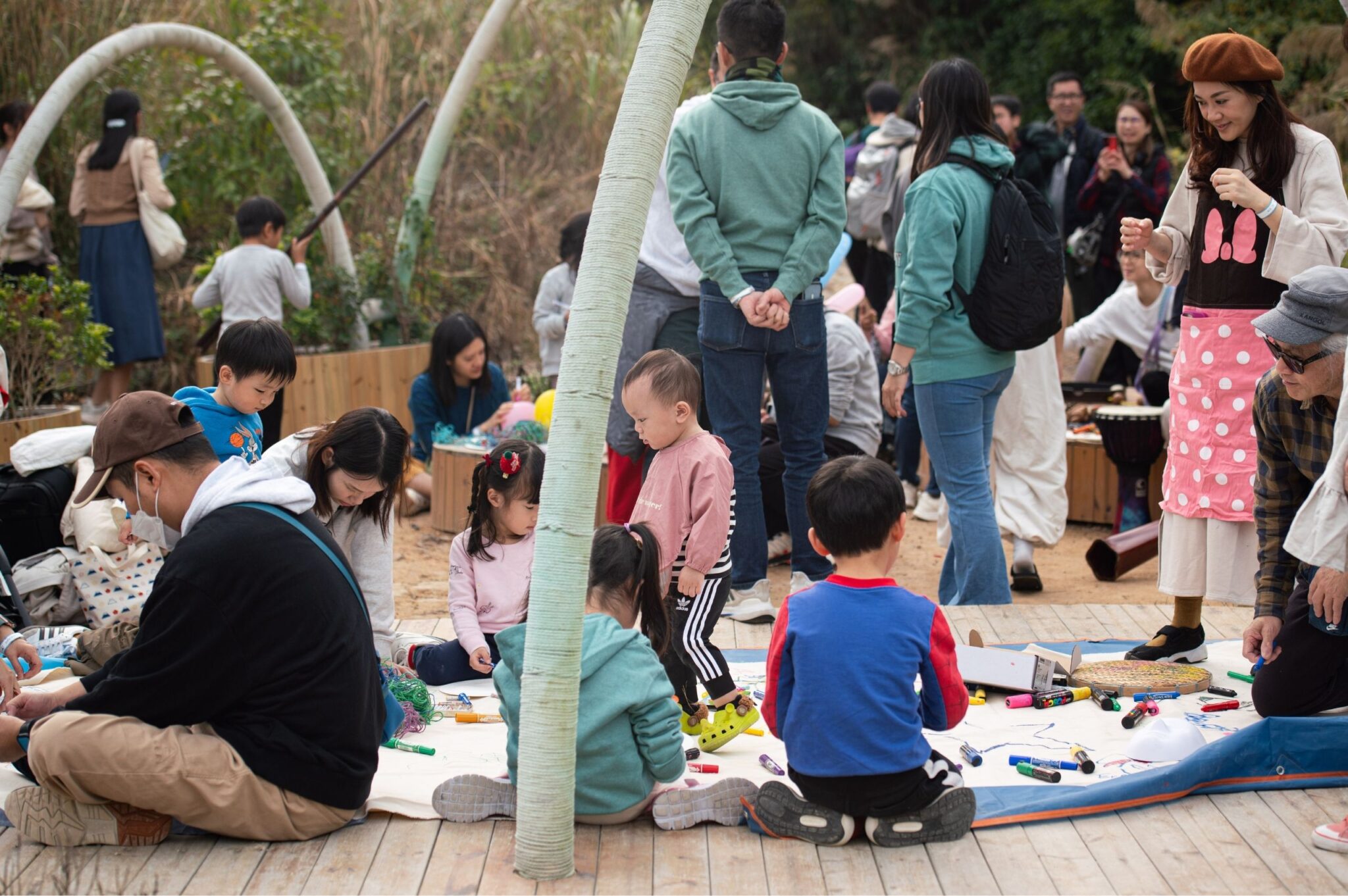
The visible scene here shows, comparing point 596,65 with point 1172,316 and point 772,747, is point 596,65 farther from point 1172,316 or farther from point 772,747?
point 772,747

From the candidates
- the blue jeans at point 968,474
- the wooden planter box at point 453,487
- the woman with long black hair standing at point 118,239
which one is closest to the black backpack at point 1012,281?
the blue jeans at point 968,474

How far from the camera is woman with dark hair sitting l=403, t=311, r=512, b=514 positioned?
7.66 meters

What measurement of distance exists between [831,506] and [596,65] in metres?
11.7

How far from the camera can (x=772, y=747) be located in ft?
13.0

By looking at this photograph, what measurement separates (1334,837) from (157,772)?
262cm

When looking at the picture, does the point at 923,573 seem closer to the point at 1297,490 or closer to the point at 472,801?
the point at 1297,490

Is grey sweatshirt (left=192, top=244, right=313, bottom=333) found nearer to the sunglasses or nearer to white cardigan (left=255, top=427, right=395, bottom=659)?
white cardigan (left=255, top=427, right=395, bottom=659)

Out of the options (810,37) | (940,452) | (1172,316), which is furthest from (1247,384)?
(810,37)

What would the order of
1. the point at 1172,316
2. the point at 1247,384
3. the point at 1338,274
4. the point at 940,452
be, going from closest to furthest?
the point at 1338,274
the point at 1247,384
the point at 940,452
the point at 1172,316

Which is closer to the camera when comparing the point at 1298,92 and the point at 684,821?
the point at 684,821

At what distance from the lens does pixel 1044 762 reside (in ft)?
12.2

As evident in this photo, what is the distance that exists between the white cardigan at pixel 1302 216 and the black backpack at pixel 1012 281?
69 cm

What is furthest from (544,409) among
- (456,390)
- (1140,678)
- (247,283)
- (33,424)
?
(1140,678)

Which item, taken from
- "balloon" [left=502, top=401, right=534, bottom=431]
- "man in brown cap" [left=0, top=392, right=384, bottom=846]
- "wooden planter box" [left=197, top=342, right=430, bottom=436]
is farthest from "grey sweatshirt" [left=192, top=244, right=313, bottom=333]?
"man in brown cap" [left=0, top=392, right=384, bottom=846]
